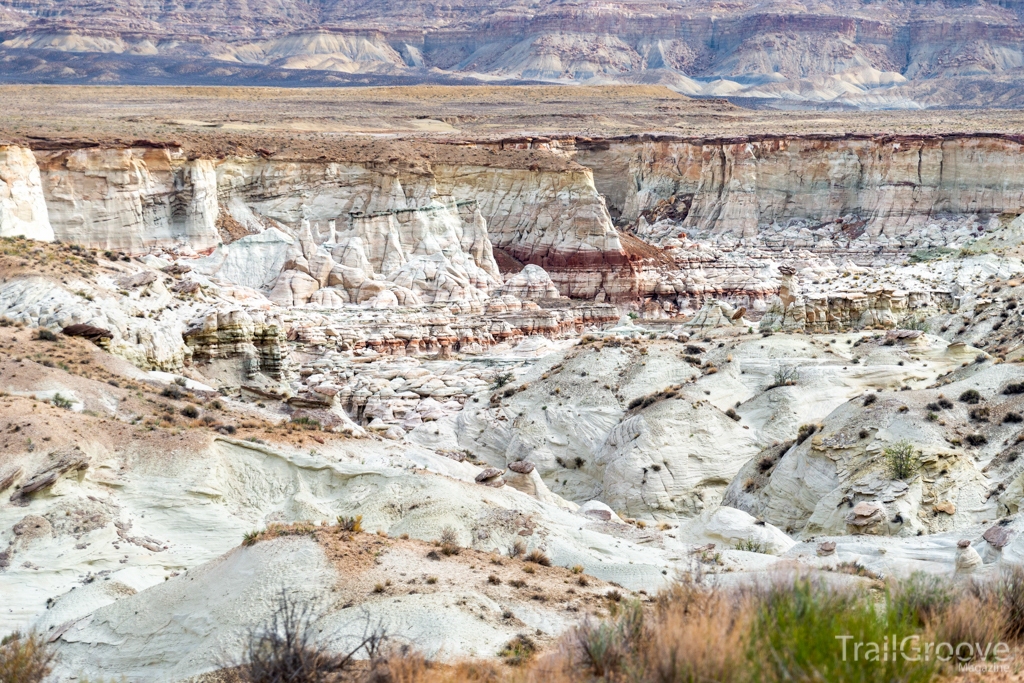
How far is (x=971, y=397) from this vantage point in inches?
944

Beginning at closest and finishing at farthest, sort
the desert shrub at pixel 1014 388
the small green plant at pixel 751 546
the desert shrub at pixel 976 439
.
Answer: the small green plant at pixel 751 546
the desert shrub at pixel 976 439
the desert shrub at pixel 1014 388

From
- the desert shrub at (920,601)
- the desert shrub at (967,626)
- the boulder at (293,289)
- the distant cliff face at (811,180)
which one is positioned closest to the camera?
the desert shrub at (967,626)

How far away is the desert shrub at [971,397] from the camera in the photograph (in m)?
23.9

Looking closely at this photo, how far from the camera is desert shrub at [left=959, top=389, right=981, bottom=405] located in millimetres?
23875

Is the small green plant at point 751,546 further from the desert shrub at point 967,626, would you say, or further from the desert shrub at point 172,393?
the desert shrub at point 172,393

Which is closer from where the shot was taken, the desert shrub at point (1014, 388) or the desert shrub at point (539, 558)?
the desert shrub at point (539, 558)

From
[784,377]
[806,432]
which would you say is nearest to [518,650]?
[806,432]

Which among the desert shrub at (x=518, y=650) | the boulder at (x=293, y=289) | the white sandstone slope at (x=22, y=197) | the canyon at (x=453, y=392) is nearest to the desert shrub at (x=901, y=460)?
the canyon at (x=453, y=392)

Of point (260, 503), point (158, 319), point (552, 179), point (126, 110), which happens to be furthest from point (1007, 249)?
point (126, 110)

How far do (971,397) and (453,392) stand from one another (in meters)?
18.8

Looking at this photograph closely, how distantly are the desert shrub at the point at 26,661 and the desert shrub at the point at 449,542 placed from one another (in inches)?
195

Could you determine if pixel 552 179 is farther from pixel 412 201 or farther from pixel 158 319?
pixel 158 319

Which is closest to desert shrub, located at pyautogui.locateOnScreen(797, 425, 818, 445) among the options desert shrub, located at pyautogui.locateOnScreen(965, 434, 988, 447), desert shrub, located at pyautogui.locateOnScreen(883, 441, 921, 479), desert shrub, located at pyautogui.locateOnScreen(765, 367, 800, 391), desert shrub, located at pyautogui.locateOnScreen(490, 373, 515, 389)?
desert shrub, located at pyautogui.locateOnScreen(883, 441, 921, 479)

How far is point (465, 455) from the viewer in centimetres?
3009
